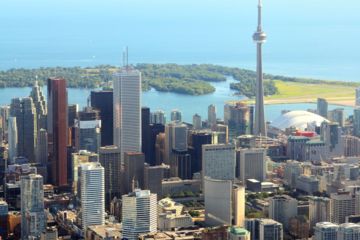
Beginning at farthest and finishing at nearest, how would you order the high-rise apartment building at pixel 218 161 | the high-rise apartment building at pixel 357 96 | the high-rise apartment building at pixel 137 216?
the high-rise apartment building at pixel 357 96
the high-rise apartment building at pixel 218 161
the high-rise apartment building at pixel 137 216

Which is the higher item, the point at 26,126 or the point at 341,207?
the point at 26,126

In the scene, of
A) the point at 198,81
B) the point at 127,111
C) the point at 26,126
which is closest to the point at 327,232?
the point at 127,111

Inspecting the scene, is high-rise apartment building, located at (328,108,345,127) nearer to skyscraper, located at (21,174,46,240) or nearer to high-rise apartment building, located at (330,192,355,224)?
high-rise apartment building, located at (330,192,355,224)

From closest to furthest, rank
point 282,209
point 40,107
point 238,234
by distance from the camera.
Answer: point 238,234
point 282,209
point 40,107

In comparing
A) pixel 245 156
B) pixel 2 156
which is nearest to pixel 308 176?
pixel 245 156

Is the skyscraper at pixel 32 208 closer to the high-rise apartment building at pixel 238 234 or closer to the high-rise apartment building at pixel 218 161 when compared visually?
the high-rise apartment building at pixel 238 234

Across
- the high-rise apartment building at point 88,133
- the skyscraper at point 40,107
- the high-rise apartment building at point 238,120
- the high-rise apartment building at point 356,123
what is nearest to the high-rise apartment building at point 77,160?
the high-rise apartment building at point 88,133

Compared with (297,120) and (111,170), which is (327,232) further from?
(297,120)
